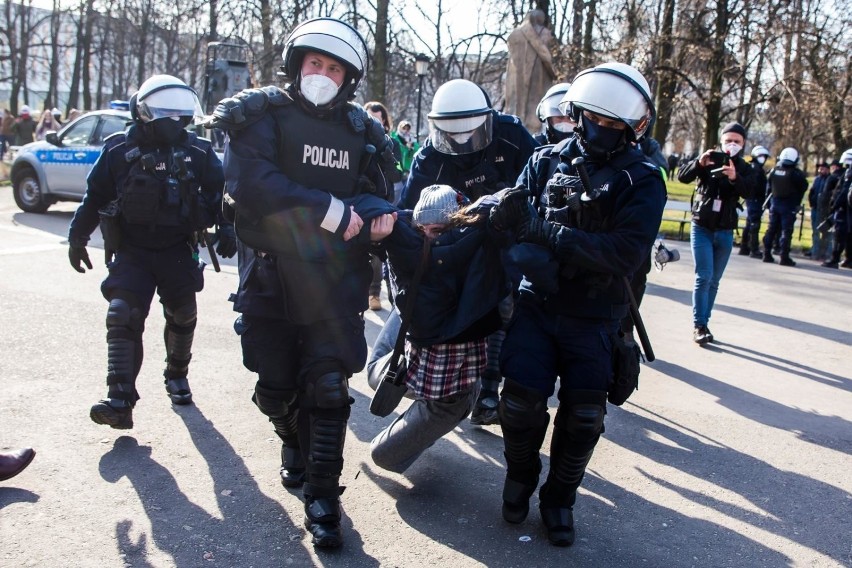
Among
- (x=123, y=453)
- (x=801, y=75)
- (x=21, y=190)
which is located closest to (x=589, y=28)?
(x=801, y=75)

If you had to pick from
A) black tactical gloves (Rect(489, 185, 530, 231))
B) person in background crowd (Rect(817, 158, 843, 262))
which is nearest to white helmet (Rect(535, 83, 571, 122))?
black tactical gloves (Rect(489, 185, 530, 231))

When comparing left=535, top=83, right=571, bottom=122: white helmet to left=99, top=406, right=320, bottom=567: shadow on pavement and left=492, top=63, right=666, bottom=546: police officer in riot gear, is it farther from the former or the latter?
left=99, top=406, right=320, bottom=567: shadow on pavement

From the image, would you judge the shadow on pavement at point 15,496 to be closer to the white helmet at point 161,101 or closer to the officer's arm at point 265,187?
the officer's arm at point 265,187

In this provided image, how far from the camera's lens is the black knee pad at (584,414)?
3.32m

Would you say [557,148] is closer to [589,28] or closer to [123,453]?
[123,453]

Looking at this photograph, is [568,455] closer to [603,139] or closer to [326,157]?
[603,139]

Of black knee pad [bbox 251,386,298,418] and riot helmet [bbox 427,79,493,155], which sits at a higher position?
riot helmet [bbox 427,79,493,155]

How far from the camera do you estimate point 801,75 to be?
70.5ft

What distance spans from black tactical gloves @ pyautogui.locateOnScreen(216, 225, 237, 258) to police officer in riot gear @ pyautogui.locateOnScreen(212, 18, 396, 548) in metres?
0.98

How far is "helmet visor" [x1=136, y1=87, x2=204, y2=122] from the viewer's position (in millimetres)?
4496

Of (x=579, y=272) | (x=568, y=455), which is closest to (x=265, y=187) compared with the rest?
(x=579, y=272)

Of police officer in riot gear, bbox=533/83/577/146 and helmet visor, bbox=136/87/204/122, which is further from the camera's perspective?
police officer in riot gear, bbox=533/83/577/146

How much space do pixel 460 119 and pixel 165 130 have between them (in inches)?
63.8

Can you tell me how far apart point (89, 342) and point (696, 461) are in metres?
4.33
